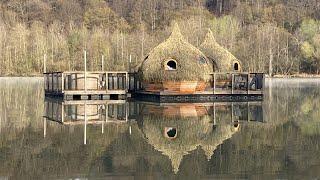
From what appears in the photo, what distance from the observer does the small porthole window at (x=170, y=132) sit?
19.0 meters

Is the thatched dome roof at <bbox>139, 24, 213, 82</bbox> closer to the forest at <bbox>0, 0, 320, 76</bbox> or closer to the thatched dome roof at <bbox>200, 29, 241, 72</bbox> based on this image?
the thatched dome roof at <bbox>200, 29, 241, 72</bbox>

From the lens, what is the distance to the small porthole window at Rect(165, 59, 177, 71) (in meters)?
37.1

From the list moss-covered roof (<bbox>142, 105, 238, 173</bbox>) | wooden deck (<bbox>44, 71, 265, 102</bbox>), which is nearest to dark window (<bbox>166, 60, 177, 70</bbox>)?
wooden deck (<bbox>44, 71, 265, 102</bbox>)

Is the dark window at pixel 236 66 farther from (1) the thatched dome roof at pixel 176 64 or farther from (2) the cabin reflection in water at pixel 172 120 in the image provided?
(2) the cabin reflection in water at pixel 172 120

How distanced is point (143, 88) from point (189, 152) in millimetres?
22880

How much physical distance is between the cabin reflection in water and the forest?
3825 cm

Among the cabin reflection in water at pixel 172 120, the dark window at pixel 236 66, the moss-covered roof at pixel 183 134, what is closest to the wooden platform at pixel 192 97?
the cabin reflection in water at pixel 172 120

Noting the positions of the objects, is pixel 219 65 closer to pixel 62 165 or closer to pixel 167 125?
pixel 167 125

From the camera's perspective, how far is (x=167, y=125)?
21.9 m

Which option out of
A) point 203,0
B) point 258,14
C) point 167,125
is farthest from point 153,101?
point 203,0

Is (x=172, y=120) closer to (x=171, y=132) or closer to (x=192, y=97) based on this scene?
(x=171, y=132)

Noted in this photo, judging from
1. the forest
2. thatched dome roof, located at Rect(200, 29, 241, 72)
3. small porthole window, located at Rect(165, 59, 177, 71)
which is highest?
the forest

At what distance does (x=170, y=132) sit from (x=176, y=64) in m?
17.4

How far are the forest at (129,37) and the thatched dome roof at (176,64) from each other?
29.7 meters
